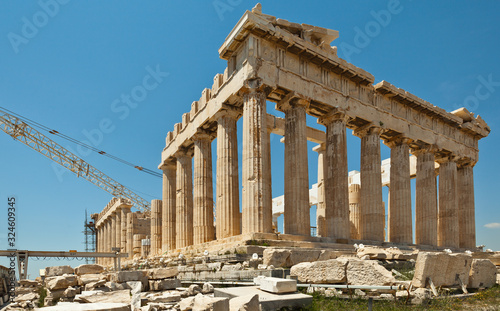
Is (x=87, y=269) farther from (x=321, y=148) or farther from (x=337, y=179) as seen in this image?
(x=321, y=148)

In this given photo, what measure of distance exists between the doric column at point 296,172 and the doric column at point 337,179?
2.26 m

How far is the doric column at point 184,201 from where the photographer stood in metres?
28.5

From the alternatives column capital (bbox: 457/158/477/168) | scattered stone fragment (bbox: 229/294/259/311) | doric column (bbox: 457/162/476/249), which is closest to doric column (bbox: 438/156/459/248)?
column capital (bbox: 457/158/477/168)

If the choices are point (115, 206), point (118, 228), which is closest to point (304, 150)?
point (115, 206)

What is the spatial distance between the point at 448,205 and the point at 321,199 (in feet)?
30.9

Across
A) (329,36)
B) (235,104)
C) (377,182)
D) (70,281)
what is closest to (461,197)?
(377,182)

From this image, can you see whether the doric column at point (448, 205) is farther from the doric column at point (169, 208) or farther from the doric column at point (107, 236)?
the doric column at point (107, 236)

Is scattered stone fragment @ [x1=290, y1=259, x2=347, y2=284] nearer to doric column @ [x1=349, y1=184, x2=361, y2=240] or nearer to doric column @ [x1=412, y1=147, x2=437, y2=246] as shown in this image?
doric column @ [x1=349, y1=184, x2=361, y2=240]

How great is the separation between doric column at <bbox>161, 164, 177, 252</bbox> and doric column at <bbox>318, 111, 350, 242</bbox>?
1248 centimetres

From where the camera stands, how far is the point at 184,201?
95.3ft

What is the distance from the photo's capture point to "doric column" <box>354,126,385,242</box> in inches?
996

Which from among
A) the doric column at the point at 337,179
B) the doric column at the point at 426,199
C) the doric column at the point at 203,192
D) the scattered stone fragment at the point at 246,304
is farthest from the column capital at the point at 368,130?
the scattered stone fragment at the point at 246,304

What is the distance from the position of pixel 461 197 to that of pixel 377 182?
40.4ft

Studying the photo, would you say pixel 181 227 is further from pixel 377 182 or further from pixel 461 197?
pixel 461 197
